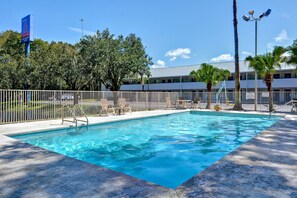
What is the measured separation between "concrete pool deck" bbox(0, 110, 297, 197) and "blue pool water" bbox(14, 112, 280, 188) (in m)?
1.28

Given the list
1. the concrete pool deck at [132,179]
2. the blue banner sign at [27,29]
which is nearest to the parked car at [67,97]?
the concrete pool deck at [132,179]

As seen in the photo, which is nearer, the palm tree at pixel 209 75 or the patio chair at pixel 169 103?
the patio chair at pixel 169 103

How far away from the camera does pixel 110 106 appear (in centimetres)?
1458

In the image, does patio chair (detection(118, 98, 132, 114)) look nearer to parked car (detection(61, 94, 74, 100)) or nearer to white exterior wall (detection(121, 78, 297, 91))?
parked car (detection(61, 94, 74, 100))

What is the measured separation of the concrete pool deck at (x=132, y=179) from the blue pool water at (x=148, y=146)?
4.19 feet

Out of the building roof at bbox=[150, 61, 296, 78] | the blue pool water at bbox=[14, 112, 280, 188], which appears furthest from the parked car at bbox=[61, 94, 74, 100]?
the building roof at bbox=[150, 61, 296, 78]

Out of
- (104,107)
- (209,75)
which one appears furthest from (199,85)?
(104,107)

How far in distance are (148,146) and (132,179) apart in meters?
4.29

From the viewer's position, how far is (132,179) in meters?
3.73

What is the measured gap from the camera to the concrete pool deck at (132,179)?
3217 mm

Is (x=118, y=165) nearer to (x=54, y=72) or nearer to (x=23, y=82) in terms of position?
(x=54, y=72)

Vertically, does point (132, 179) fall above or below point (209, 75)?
below

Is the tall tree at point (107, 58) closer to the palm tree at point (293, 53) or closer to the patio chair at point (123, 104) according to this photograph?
the patio chair at point (123, 104)

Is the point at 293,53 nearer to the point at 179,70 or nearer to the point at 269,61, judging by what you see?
the point at 269,61
